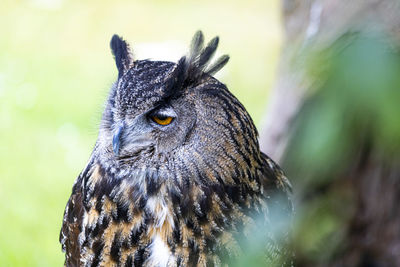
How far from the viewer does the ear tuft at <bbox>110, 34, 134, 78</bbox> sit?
1.93m

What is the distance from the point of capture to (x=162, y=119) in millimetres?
1810

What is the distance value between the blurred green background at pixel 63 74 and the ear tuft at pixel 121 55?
0.16m

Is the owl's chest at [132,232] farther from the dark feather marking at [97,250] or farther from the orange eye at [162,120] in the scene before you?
the orange eye at [162,120]

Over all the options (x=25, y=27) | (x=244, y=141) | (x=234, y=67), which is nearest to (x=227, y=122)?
(x=244, y=141)

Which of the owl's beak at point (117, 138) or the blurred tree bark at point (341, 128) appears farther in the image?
the owl's beak at point (117, 138)

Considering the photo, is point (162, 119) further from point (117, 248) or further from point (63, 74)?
point (63, 74)

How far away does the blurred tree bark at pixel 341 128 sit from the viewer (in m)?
0.81

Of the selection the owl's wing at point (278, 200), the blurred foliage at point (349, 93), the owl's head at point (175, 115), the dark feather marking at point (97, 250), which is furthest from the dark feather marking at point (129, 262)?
the blurred foliage at point (349, 93)

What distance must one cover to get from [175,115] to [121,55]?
34 centimetres

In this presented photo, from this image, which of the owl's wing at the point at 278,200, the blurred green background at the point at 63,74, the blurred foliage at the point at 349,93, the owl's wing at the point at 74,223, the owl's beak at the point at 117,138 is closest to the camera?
the blurred foliage at the point at 349,93

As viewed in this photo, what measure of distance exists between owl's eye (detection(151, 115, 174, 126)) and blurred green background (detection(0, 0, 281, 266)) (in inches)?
12.3

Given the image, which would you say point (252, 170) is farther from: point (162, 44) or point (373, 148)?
point (162, 44)

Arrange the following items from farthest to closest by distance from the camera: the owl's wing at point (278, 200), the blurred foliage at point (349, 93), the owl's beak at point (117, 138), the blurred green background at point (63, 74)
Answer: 1. the blurred green background at point (63, 74)
2. the owl's wing at point (278, 200)
3. the owl's beak at point (117, 138)
4. the blurred foliage at point (349, 93)

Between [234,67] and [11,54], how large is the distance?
2683 mm
